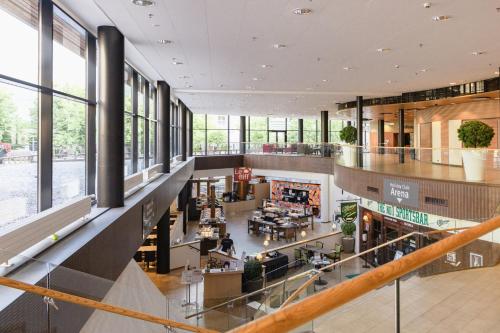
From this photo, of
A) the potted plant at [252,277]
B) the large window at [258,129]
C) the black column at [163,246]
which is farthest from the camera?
the large window at [258,129]

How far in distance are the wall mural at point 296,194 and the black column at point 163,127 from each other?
14.3 meters

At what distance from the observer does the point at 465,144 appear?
8.92 metres

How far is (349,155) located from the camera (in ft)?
45.1

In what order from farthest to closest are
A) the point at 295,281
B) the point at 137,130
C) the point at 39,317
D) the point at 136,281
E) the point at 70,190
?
the point at 137,130, the point at 295,281, the point at 136,281, the point at 70,190, the point at 39,317

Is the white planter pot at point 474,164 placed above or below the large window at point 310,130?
below

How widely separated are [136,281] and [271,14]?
19.3ft

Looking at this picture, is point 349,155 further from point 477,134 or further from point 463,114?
point 463,114

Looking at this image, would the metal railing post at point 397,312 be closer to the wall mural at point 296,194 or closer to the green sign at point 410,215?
the green sign at point 410,215

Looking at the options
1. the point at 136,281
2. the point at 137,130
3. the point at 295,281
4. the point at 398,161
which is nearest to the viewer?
the point at 136,281

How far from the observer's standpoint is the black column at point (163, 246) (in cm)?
1454

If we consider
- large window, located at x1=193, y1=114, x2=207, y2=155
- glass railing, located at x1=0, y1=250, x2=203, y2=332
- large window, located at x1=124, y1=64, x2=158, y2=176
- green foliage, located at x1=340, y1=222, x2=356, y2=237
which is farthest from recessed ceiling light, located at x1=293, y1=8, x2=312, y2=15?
large window, located at x1=193, y1=114, x2=207, y2=155

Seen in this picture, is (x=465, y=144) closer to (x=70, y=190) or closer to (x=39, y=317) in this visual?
(x=70, y=190)

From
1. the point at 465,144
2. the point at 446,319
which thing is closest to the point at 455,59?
the point at 465,144

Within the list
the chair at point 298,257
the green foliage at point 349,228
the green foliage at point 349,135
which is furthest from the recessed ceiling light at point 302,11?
the green foliage at point 349,228
